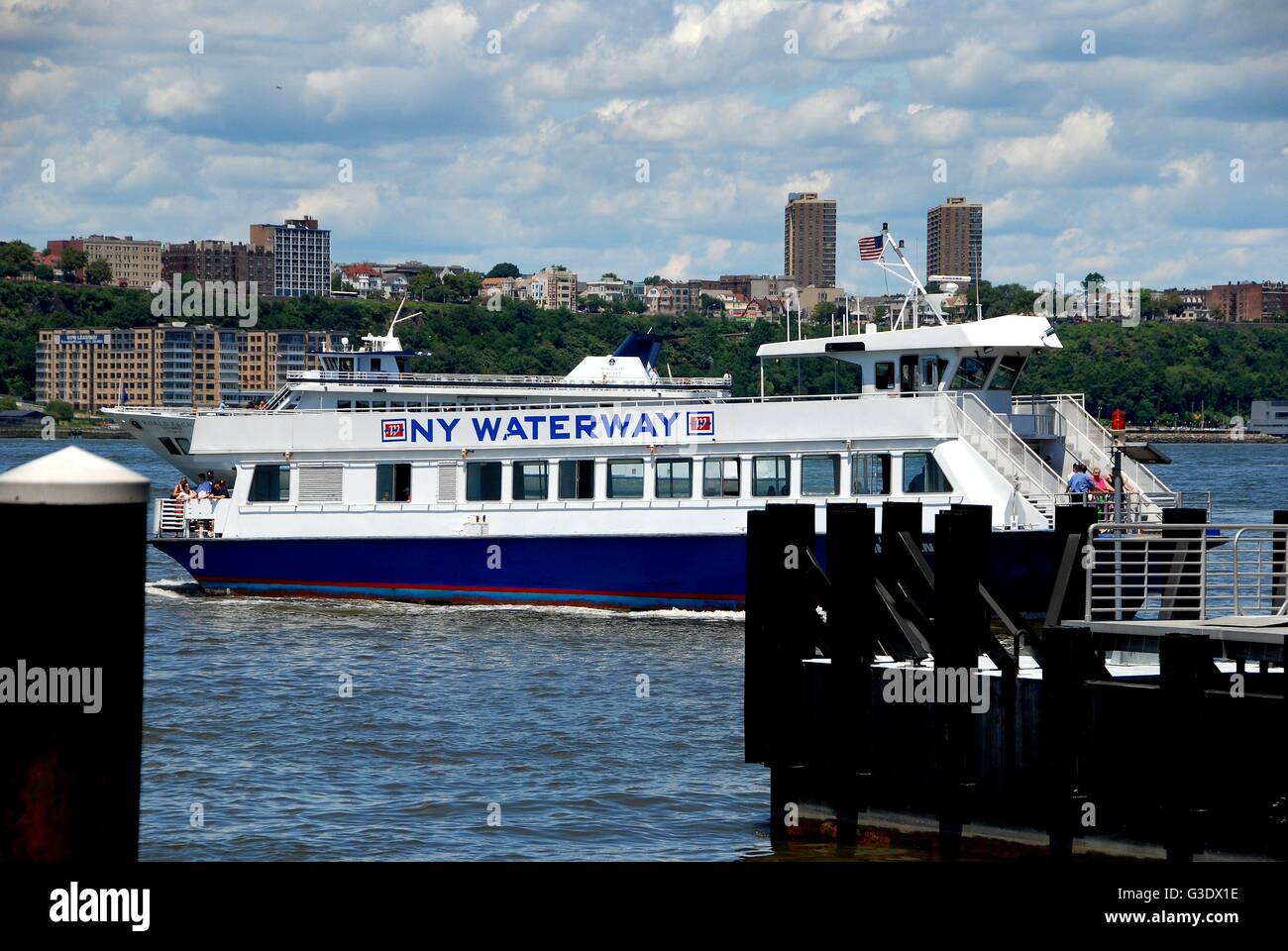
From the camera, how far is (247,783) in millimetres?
18094

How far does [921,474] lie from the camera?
28.7 meters

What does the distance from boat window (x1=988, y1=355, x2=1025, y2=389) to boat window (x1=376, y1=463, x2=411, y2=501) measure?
10.5m

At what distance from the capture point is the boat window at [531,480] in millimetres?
30875

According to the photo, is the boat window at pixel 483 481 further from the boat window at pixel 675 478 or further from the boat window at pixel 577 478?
the boat window at pixel 675 478

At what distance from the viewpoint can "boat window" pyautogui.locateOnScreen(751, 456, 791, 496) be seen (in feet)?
96.7

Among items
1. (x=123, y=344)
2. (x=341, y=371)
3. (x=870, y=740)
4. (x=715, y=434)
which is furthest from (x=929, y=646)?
(x=123, y=344)

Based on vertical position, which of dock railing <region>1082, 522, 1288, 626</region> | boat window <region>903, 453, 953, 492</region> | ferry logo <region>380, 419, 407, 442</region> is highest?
ferry logo <region>380, 419, 407, 442</region>

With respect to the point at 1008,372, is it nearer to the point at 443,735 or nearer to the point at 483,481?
the point at 483,481

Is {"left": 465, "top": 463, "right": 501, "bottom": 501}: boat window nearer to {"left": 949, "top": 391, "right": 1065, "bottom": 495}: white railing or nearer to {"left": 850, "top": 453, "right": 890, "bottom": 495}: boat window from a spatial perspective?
{"left": 850, "top": 453, "right": 890, "bottom": 495}: boat window

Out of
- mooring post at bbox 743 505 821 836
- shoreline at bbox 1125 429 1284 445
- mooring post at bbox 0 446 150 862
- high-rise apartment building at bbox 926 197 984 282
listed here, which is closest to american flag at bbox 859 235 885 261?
mooring post at bbox 743 505 821 836

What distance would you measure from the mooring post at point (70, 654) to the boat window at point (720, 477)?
80.2 feet

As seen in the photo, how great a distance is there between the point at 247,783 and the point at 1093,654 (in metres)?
9.25

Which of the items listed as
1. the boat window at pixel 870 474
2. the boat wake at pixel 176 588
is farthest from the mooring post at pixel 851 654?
the boat wake at pixel 176 588

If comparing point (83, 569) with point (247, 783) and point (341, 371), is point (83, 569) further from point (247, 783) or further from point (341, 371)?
point (341, 371)
